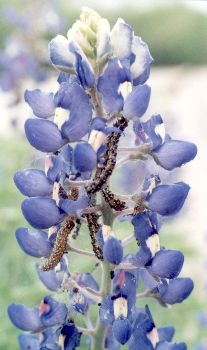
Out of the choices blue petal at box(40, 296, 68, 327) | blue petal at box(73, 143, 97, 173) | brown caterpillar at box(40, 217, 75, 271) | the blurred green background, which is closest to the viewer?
blue petal at box(73, 143, 97, 173)

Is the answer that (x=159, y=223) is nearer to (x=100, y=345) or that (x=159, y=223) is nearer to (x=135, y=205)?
(x=135, y=205)

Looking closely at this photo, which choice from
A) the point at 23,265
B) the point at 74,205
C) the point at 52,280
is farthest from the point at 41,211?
the point at 23,265

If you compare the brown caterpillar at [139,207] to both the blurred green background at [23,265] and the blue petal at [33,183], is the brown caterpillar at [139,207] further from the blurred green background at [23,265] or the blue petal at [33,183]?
the blurred green background at [23,265]

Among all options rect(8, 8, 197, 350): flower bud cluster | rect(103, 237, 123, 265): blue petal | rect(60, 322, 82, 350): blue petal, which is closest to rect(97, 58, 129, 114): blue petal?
rect(8, 8, 197, 350): flower bud cluster

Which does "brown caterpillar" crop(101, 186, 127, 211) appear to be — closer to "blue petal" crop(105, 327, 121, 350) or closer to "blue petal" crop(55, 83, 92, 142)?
"blue petal" crop(55, 83, 92, 142)

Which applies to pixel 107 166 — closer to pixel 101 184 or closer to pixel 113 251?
pixel 101 184

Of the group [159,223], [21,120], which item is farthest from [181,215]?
[159,223]
